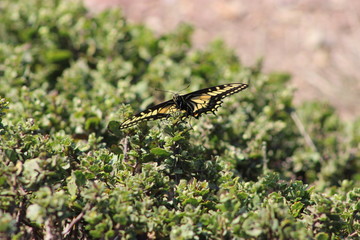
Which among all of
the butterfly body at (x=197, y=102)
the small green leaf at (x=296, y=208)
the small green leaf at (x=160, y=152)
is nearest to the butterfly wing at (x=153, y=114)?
the butterfly body at (x=197, y=102)

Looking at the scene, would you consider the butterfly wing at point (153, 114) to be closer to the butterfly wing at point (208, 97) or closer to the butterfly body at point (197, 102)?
the butterfly body at point (197, 102)

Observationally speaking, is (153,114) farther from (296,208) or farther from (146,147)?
(296,208)

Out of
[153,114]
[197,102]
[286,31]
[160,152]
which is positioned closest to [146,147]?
[160,152]

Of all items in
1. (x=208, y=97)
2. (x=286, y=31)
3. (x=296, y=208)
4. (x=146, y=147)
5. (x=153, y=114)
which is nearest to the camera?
(x=296, y=208)

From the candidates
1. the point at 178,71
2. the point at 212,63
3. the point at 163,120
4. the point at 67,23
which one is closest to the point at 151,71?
the point at 178,71

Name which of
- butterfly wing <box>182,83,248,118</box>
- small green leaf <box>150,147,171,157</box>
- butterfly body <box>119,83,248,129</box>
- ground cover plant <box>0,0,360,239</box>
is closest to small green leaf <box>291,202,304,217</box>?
ground cover plant <box>0,0,360,239</box>

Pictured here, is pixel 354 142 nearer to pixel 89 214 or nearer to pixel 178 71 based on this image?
pixel 178 71
